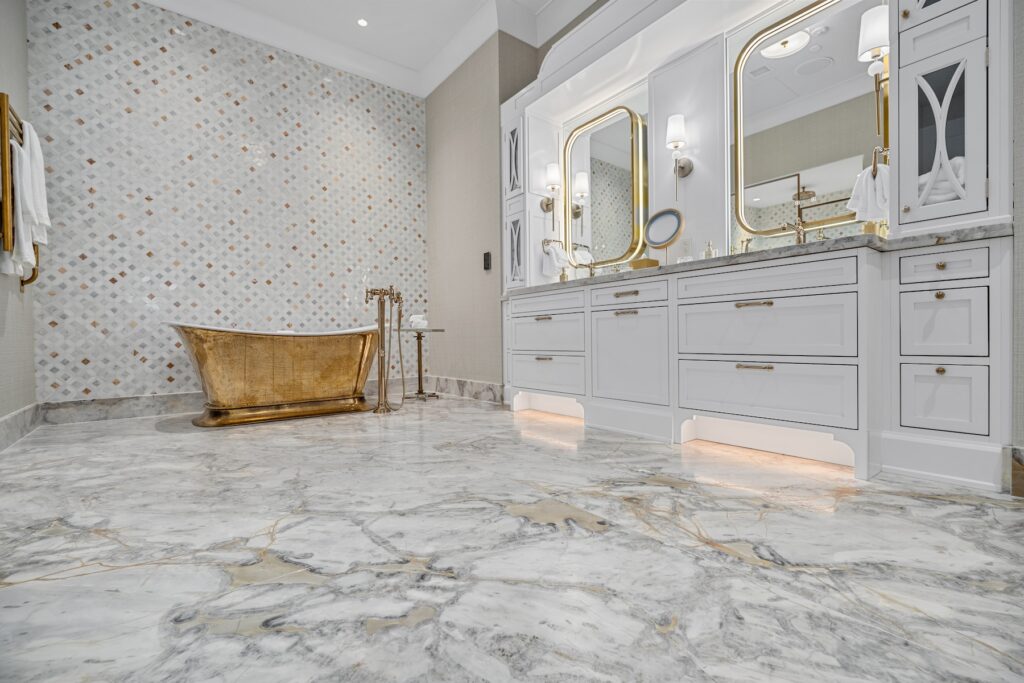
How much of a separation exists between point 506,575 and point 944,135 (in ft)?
7.37

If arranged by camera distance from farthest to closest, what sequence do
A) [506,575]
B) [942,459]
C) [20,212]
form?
[20,212] → [942,459] → [506,575]

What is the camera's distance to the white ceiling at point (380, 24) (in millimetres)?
3945

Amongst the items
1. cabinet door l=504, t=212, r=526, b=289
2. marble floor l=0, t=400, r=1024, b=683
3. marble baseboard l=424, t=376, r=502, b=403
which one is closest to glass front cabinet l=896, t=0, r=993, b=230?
marble floor l=0, t=400, r=1024, b=683

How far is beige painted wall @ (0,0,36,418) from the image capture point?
2582 millimetres

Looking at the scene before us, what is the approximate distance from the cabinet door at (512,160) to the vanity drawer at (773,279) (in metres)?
2.02

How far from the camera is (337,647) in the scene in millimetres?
816

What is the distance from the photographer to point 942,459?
5.74ft

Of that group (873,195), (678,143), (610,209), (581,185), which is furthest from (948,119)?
(581,185)

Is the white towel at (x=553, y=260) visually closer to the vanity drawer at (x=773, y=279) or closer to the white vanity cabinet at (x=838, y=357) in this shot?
the white vanity cabinet at (x=838, y=357)

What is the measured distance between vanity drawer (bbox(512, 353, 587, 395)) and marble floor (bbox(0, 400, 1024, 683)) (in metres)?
1.12

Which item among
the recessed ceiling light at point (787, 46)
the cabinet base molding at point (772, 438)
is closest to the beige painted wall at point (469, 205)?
the cabinet base molding at point (772, 438)

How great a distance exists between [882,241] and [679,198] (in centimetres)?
136

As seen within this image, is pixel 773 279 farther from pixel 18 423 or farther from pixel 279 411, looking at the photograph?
pixel 18 423

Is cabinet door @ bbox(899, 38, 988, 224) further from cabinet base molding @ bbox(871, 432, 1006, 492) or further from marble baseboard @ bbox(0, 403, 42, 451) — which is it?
marble baseboard @ bbox(0, 403, 42, 451)
